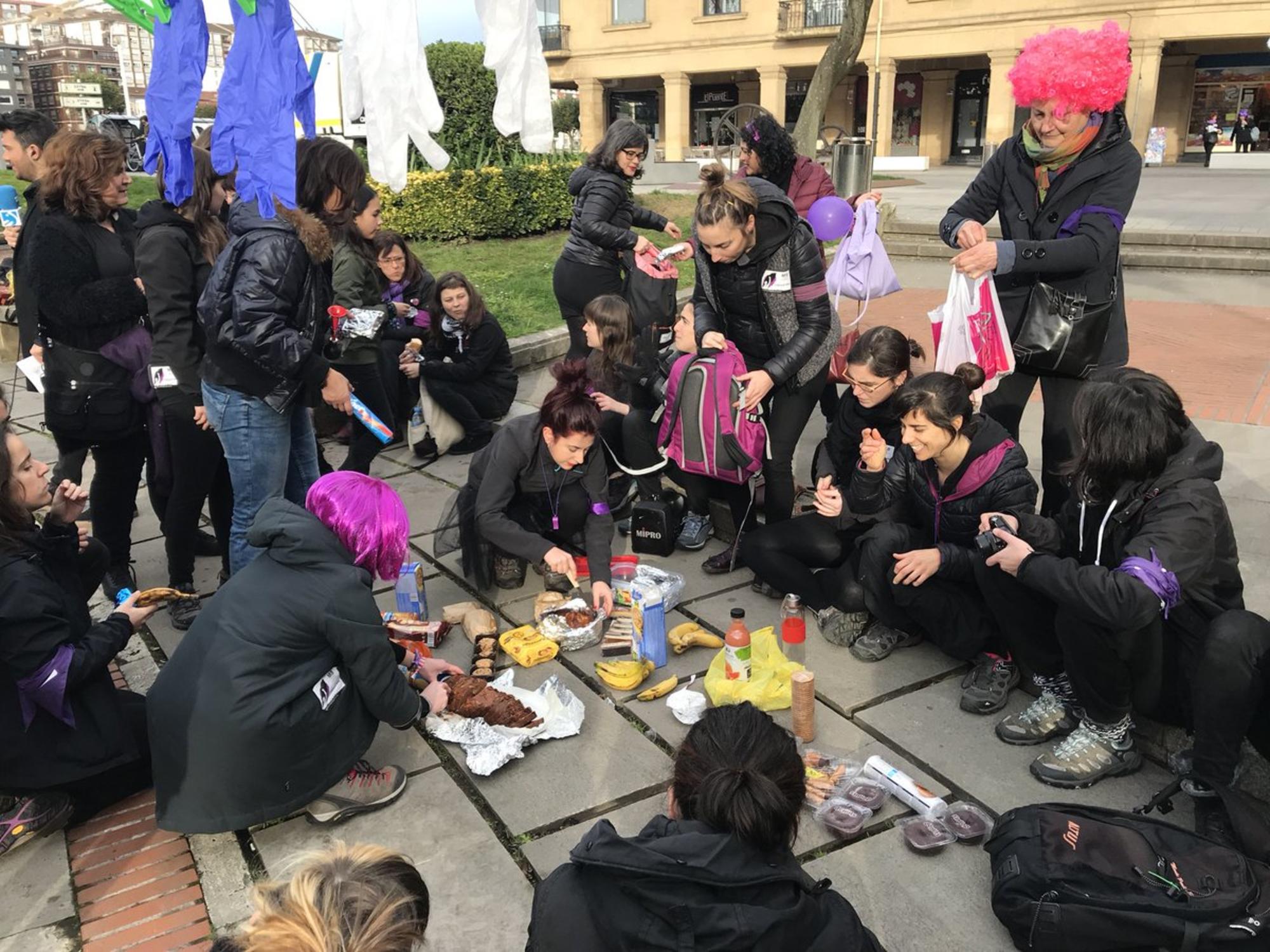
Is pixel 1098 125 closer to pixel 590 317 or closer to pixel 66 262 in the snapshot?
pixel 590 317

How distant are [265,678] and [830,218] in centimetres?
420

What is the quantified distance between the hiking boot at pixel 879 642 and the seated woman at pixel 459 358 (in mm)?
3098

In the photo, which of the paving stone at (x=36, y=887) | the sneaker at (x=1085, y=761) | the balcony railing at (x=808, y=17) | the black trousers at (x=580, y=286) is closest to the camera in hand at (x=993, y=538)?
the sneaker at (x=1085, y=761)

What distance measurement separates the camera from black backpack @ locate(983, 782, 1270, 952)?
2166mm

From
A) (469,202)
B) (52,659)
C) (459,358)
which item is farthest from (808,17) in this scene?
(52,659)

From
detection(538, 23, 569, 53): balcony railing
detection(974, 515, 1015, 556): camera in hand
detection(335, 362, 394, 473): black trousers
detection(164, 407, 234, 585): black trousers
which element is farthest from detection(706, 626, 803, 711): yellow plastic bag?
detection(538, 23, 569, 53): balcony railing

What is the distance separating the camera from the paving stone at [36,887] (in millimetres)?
2551

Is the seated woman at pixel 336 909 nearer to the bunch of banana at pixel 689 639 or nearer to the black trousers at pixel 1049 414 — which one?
the bunch of banana at pixel 689 639

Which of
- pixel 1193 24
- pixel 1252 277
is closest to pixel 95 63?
pixel 1193 24

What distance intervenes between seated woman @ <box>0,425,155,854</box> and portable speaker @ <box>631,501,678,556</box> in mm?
2234

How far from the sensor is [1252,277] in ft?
31.0

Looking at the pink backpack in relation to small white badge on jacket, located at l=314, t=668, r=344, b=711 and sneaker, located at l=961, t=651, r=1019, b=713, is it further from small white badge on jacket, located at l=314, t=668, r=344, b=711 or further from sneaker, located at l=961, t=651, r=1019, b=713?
small white badge on jacket, located at l=314, t=668, r=344, b=711

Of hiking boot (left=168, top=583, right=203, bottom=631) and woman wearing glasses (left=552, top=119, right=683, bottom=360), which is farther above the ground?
woman wearing glasses (left=552, top=119, right=683, bottom=360)

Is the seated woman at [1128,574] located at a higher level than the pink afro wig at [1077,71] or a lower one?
lower
